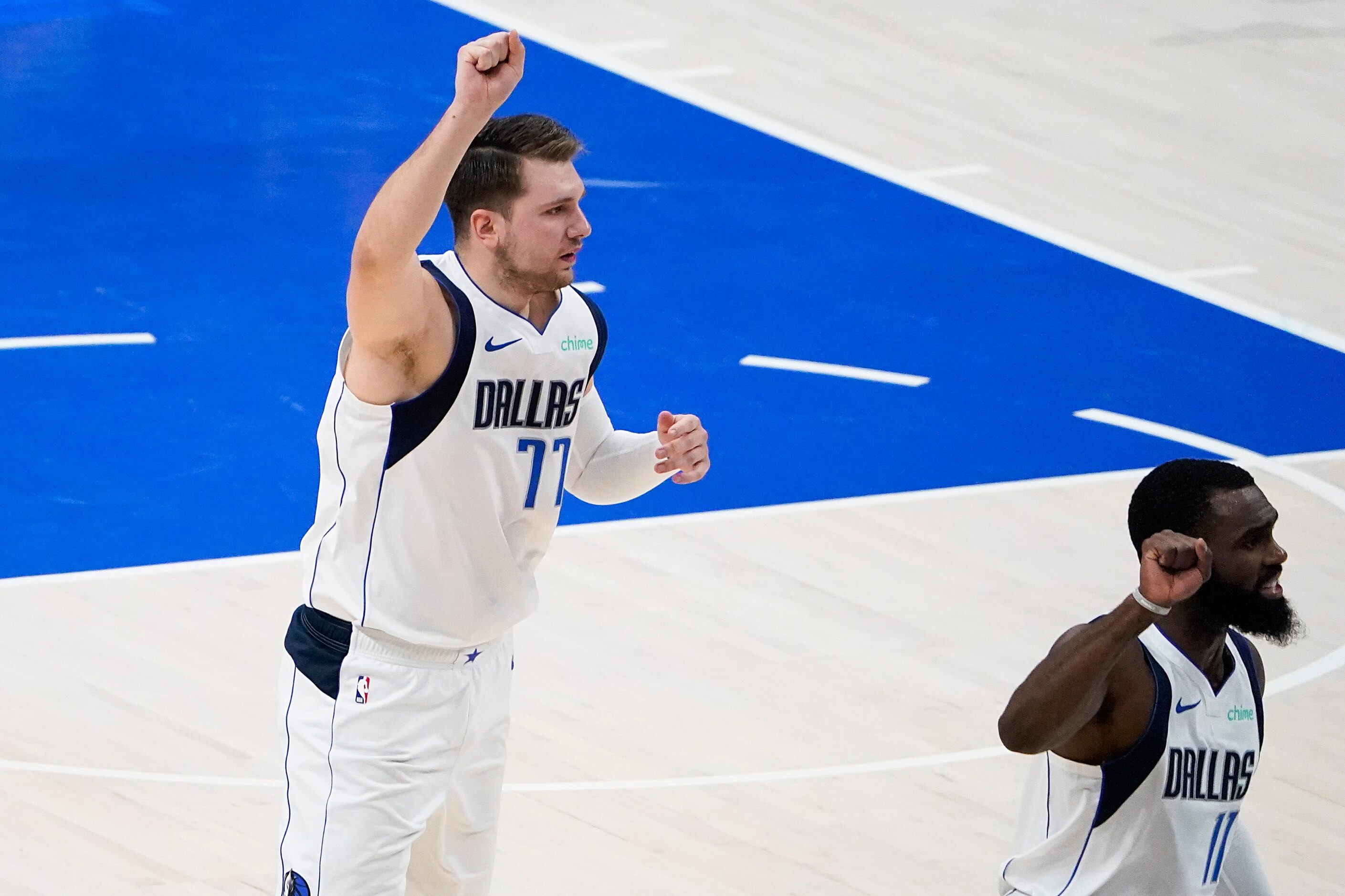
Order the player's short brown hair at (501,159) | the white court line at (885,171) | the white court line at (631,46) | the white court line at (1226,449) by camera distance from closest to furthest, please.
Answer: the player's short brown hair at (501,159) → the white court line at (1226,449) → the white court line at (885,171) → the white court line at (631,46)

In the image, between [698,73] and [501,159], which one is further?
[698,73]

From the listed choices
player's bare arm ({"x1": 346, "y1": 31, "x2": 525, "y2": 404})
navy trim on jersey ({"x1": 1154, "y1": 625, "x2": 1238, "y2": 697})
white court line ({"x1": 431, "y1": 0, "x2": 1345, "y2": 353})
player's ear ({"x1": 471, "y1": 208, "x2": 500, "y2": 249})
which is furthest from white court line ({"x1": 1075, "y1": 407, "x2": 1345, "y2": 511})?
player's bare arm ({"x1": 346, "y1": 31, "x2": 525, "y2": 404})

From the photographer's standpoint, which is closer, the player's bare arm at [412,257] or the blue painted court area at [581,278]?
the player's bare arm at [412,257]

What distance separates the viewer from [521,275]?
496cm

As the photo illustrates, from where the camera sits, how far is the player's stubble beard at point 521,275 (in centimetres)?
495

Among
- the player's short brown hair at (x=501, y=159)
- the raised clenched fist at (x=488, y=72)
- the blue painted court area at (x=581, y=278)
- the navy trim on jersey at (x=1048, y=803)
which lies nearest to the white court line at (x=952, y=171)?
the blue painted court area at (x=581, y=278)

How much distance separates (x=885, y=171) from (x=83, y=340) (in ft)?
17.3

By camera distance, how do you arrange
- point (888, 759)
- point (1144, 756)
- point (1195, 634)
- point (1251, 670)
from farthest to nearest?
point (888, 759), point (1251, 670), point (1195, 634), point (1144, 756)

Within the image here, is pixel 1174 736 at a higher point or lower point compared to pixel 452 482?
lower

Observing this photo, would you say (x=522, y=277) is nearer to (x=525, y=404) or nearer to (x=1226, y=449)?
(x=525, y=404)

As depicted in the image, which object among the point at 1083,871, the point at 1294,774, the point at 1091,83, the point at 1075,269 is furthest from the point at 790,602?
the point at 1091,83

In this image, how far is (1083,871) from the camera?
471 cm

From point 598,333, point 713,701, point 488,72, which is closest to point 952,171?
point 713,701

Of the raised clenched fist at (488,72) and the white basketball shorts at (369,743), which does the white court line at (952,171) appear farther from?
the raised clenched fist at (488,72)
